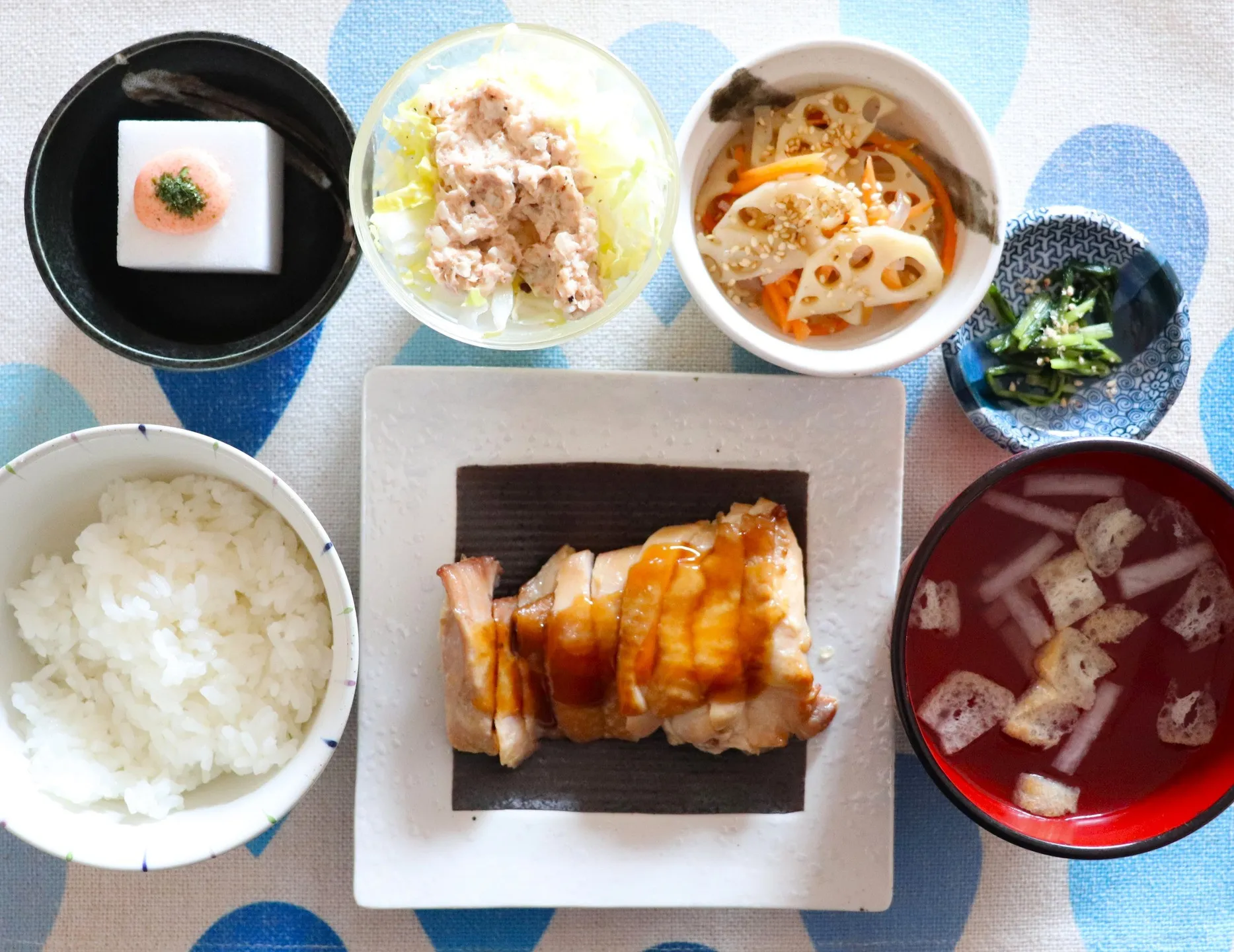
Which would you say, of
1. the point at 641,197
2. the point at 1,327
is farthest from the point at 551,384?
the point at 1,327

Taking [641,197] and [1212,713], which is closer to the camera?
[641,197]

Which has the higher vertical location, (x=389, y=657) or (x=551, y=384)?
(x=551, y=384)

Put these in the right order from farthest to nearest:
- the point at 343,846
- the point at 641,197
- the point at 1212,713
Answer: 1. the point at 343,846
2. the point at 1212,713
3. the point at 641,197

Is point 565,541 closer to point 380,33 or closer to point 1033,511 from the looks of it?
point 1033,511

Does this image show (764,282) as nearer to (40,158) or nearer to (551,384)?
(551,384)

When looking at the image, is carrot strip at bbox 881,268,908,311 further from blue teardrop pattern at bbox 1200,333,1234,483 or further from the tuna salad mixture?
blue teardrop pattern at bbox 1200,333,1234,483

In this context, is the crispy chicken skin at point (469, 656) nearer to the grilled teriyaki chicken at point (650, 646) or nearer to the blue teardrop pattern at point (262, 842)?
the grilled teriyaki chicken at point (650, 646)
